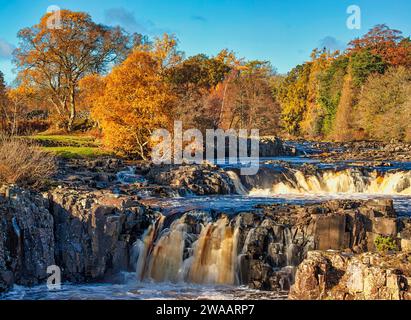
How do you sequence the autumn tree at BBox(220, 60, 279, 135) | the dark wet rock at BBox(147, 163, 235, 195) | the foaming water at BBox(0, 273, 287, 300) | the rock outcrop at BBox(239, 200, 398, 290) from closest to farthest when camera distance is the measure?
the foaming water at BBox(0, 273, 287, 300) → the rock outcrop at BBox(239, 200, 398, 290) → the dark wet rock at BBox(147, 163, 235, 195) → the autumn tree at BBox(220, 60, 279, 135)

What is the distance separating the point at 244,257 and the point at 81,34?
3634 cm

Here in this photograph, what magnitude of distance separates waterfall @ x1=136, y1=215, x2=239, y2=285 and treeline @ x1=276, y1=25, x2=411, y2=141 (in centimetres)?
3256

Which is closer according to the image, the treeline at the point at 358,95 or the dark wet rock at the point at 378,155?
the dark wet rock at the point at 378,155

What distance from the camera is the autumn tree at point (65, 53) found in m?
42.6

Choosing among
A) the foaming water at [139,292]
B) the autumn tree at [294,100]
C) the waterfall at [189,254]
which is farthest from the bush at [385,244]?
the autumn tree at [294,100]

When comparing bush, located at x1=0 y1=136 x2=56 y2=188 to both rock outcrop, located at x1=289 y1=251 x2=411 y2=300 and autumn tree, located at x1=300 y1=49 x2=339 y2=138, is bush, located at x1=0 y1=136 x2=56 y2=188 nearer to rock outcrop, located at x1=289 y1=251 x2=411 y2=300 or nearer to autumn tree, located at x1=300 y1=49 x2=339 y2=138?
rock outcrop, located at x1=289 y1=251 x2=411 y2=300

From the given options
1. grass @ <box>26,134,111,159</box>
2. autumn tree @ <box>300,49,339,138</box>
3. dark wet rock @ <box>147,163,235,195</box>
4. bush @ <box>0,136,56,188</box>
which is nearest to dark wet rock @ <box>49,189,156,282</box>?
bush @ <box>0,136,56,188</box>

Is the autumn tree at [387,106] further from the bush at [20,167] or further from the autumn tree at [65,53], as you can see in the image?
the bush at [20,167]

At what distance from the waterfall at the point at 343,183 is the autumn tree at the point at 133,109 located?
9.49m

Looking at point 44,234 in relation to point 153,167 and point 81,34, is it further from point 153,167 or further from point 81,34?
point 81,34

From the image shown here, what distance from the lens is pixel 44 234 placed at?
12.8 metres

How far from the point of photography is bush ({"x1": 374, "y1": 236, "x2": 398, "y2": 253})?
12.1 metres

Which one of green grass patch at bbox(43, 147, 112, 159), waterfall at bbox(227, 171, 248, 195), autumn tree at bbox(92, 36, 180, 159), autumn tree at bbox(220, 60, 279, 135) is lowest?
waterfall at bbox(227, 171, 248, 195)

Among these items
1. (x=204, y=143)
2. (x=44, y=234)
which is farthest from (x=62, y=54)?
(x=44, y=234)
